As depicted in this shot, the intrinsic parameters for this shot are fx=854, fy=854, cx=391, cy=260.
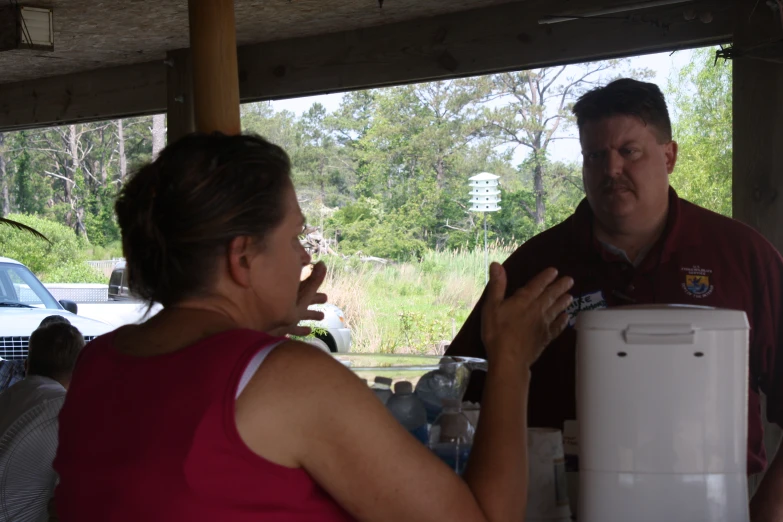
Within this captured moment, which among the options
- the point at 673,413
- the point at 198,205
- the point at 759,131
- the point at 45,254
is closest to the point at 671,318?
the point at 673,413

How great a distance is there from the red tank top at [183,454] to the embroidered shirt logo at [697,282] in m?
1.34

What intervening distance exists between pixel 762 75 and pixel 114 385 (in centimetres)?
275

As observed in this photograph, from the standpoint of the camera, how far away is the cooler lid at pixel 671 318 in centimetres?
160

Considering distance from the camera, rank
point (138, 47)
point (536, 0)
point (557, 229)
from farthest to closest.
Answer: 1. point (138, 47)
2. point (536, 0)
3. point (557, 229)

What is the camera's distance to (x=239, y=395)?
1.22 m

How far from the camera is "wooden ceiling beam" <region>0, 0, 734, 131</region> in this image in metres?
Result: 3.57

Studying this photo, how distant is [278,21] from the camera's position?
4.38m

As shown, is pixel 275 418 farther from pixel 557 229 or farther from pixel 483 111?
pixel 483 111

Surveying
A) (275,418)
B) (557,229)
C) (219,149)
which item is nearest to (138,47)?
(557,229)

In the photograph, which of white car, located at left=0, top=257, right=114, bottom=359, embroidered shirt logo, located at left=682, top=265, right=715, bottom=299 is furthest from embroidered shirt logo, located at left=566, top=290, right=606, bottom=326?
white car, located at left=0, top=257, right=114, bottom=359

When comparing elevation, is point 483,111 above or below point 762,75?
above

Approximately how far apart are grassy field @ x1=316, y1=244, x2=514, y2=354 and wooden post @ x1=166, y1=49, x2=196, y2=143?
290 inches

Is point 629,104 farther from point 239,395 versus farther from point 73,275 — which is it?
point 73,275

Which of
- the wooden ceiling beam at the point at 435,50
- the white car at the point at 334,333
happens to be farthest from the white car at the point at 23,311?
the white car at the point at 334,333
